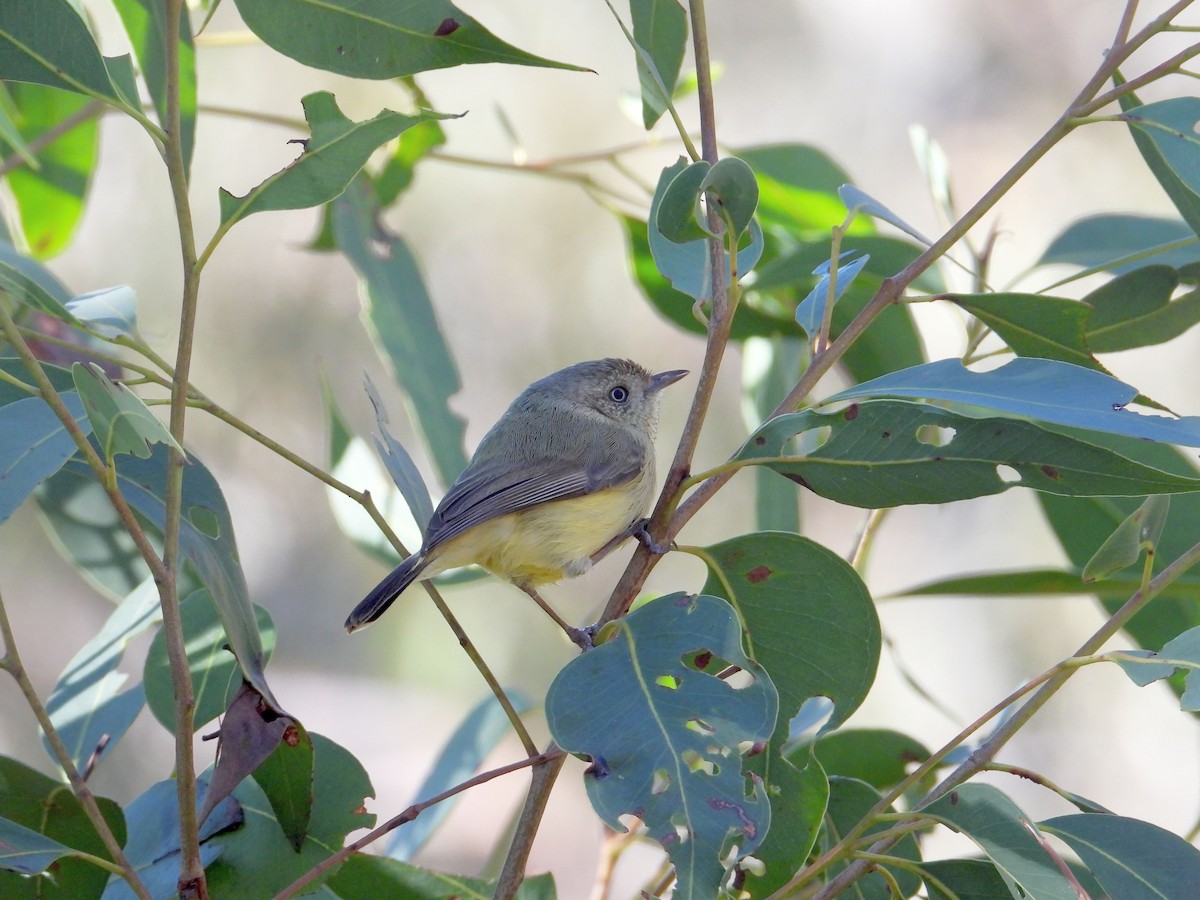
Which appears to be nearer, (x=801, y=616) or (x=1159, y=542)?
(x=801, y=616)

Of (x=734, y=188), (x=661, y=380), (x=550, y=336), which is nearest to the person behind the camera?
(x=734, y=188)

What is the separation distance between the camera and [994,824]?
1.67m

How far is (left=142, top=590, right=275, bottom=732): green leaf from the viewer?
218 cm

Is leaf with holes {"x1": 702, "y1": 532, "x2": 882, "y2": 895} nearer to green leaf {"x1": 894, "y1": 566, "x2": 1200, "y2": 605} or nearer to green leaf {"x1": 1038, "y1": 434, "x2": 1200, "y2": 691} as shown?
green leaf {"x1": 1038, "y1": 434, "x2": 1200, "y2": 691}

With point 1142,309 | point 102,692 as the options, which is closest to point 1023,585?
point 1142,309

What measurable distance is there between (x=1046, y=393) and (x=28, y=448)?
145cm

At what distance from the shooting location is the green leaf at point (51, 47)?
1.71 meters

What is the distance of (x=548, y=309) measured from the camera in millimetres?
8805

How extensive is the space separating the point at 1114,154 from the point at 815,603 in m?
7.57

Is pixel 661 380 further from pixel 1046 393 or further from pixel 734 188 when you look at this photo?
pixel 1046 393

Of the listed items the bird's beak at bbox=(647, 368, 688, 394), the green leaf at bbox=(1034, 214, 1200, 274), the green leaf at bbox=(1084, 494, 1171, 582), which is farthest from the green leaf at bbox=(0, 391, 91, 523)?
the bird's beak at bbox=(647, 368, 688, 394)

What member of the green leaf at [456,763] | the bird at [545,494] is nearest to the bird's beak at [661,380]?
the bird at [545,494]

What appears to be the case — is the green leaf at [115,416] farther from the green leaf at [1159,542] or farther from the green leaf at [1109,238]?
the green leaf at [1109,238]

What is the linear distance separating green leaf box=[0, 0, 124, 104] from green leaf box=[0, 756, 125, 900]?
3.60ft
